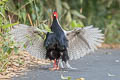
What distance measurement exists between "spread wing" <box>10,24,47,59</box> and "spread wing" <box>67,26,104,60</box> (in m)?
0.64

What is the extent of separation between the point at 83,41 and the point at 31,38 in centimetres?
121

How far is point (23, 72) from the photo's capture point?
7.93 m

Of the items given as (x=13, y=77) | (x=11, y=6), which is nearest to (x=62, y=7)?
(x=11, y=6)

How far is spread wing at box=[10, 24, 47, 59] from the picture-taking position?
354 inches

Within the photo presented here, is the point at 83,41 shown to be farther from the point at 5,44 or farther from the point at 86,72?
the point at 5,44

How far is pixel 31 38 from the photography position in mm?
9039

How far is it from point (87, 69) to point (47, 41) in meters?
1.07

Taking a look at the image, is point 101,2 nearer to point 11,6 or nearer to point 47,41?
point 11,6

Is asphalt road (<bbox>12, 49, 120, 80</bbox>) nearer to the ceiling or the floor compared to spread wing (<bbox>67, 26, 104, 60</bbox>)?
nearer to the floor

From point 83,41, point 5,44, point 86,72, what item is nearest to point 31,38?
point 83,41

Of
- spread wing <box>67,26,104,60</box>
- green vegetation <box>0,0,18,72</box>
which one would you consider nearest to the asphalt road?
spread wing <box>67,26,104,60</box>

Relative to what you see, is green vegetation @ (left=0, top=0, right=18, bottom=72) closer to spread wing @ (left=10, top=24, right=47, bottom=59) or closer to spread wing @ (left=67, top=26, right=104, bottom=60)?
spread wing @ (left=10, top=24, right=47, bottom=59)

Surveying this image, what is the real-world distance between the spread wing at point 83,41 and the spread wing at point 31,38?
2.12 ft

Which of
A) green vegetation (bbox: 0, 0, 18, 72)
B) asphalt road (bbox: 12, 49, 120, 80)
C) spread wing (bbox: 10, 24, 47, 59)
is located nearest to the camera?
green vegetation (bbox: 0, 0, 18, 72)
